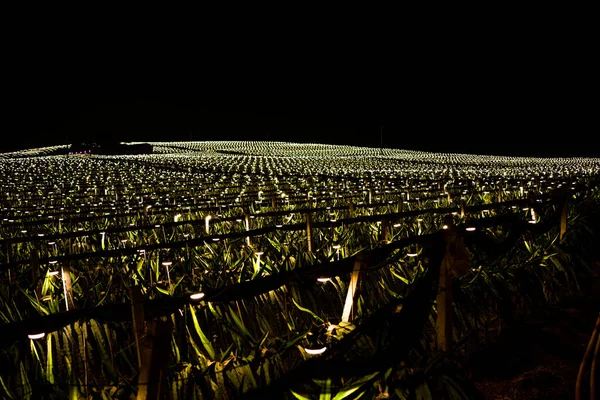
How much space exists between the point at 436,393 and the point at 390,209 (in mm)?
9129

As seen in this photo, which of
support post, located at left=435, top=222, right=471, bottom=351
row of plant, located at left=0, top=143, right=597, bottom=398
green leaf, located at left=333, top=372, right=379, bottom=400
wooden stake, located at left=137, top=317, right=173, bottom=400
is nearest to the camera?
wooden stake, located at left=137, top=317, right=173, bottom=400

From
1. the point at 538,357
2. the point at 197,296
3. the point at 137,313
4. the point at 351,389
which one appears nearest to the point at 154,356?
the point at 137,313

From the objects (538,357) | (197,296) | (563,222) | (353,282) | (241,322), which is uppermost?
(197,296)

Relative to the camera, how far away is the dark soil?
369 centimetres

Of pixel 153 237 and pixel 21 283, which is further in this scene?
pixel 153 237

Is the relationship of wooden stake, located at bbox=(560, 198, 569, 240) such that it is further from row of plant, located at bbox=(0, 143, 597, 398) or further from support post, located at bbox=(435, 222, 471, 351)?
support post, located at bbox=(435, 222, 471, 351)

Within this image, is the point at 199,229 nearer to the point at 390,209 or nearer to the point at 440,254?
the point at 390,209

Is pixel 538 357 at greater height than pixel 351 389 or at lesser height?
lesser

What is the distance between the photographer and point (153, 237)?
876 centimetres

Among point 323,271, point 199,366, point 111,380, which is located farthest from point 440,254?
point 111,380

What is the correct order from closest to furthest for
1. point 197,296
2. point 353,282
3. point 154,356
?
point 154,356 < point 197,296 < point 353,282

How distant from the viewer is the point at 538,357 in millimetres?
4223

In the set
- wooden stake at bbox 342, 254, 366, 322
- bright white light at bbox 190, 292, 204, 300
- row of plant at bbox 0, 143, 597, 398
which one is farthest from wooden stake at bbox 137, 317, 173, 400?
wooden stake at bbox 342, 254, 366, 322

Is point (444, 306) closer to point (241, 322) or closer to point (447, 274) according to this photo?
point (447, 274)
